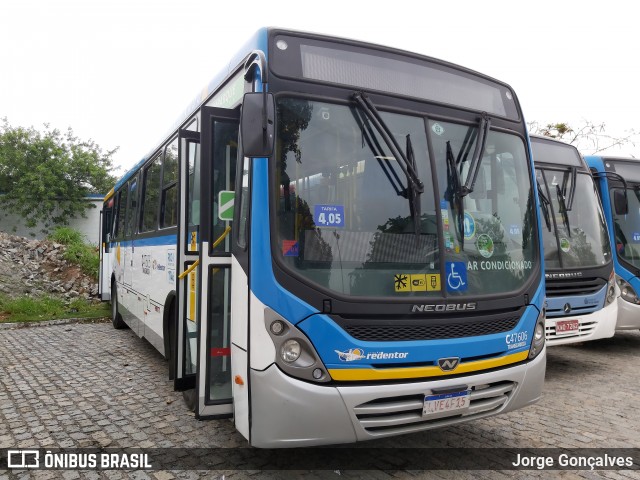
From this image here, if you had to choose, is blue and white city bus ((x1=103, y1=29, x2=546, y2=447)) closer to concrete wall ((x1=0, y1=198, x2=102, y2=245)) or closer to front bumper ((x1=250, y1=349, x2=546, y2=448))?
front bumper ((x1=250, y1=349, x2=546, y2=448))

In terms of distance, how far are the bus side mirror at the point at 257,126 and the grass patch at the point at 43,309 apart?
9.96 m

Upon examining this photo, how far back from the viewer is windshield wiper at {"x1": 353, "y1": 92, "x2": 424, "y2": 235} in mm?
3754

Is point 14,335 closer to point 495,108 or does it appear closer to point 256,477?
point 256,477

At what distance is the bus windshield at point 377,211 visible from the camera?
11.5 feet

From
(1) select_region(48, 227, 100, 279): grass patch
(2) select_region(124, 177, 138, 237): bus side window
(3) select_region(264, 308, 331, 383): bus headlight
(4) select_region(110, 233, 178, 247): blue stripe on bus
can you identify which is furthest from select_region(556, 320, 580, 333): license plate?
(1) select_region(48, 227, 100, 279): grass patch

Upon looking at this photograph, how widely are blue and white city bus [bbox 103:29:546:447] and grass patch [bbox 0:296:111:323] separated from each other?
8727 mm

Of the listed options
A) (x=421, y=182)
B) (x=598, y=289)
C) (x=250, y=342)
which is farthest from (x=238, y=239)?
(x=598, y=289)

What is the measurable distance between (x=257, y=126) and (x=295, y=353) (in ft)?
4.79

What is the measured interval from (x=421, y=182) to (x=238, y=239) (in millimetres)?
1385

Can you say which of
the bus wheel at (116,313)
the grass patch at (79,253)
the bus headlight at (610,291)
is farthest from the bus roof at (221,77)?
the grass patch at (79,253)

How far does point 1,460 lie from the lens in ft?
13.6

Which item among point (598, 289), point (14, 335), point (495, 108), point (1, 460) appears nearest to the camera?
point (1, 460)

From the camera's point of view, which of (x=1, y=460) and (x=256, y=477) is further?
(x=1, y=460)

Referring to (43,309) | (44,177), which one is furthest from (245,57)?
(44,177)
